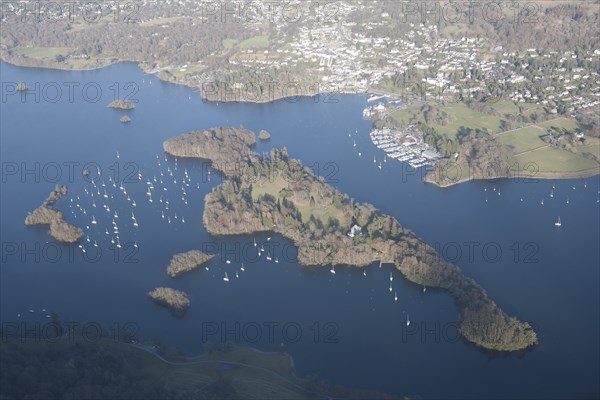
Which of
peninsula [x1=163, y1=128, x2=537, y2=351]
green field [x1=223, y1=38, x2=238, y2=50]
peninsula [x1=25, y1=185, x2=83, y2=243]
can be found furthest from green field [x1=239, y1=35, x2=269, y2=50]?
peninsula [x1=25, y1=185, x2=83, y2=243]

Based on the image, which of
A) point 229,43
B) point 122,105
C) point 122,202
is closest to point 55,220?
point 122,202

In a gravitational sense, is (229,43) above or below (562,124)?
above

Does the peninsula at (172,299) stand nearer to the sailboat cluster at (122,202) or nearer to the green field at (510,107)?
the sailboat cluster at (122,202)

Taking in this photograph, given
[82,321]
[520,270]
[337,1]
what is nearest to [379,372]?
[520,270]

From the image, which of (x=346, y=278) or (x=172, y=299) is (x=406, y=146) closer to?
(x=346, y=278)

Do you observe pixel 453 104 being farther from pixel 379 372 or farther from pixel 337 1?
pixel 337 1
